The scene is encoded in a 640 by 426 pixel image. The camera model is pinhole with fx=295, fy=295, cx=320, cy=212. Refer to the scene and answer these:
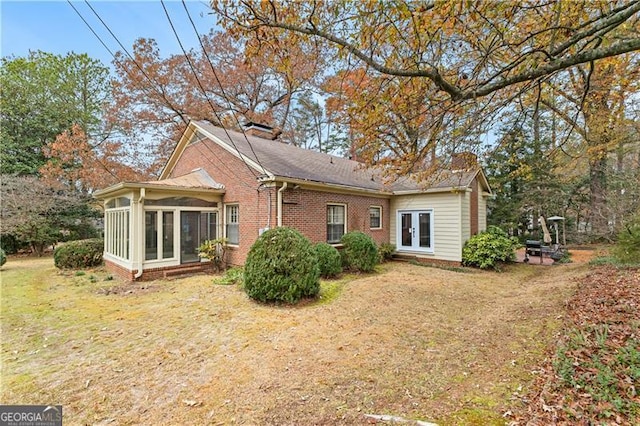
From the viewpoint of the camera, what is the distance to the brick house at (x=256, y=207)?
8.91 metres

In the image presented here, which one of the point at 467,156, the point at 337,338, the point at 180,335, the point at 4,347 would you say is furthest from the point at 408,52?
the point at 4,347

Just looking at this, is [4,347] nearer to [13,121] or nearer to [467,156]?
[467,156]

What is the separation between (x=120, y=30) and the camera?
625 centimetres

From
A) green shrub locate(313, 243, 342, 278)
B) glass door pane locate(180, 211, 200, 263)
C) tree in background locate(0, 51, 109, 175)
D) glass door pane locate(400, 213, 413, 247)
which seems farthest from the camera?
tree in background locate(0, 51, 109, 175)

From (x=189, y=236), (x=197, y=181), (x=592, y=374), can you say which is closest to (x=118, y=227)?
(x=189, y=236)

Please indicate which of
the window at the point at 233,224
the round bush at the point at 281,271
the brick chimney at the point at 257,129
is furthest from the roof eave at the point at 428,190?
the brick chimney at the point at 257,129

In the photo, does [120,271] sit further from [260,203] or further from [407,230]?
[407,230]

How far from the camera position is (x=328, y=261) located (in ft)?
28.0

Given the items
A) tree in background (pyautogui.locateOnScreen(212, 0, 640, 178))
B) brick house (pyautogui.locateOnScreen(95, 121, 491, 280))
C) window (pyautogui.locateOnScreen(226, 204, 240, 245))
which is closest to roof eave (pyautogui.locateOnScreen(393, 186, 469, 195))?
brick house (pyautogui.locateOnScreen(95, 121, 491, 280))

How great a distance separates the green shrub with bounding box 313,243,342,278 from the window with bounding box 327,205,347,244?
195 centimetres

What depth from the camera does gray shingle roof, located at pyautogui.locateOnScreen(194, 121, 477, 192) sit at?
980cm

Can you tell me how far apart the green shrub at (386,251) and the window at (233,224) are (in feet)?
18.4

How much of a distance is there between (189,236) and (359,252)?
5.61 metres

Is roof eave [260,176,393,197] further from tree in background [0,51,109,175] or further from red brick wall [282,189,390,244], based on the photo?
tree in background [0,51,109,175]
